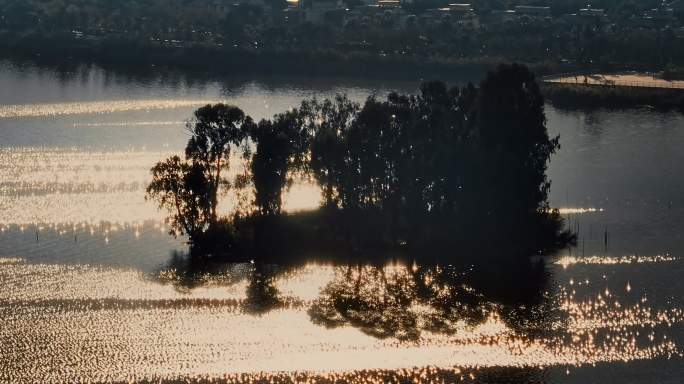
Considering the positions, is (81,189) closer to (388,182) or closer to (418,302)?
(388,182)

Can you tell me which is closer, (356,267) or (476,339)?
(476,339)

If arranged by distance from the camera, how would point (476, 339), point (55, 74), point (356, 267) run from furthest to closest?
point (55, 74)
point (356, 267)
point (476, 339)

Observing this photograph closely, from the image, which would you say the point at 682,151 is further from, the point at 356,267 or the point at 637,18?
the point at 637,18

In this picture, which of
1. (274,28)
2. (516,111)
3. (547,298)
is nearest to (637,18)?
(274,28)

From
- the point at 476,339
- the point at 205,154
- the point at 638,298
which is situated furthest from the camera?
the point at 205,154

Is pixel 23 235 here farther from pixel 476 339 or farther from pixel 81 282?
pixel 476 339

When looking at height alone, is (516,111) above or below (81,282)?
above

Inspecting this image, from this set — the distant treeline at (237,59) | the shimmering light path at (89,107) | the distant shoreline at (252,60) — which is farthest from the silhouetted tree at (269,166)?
the distant treeline at (237,59)
